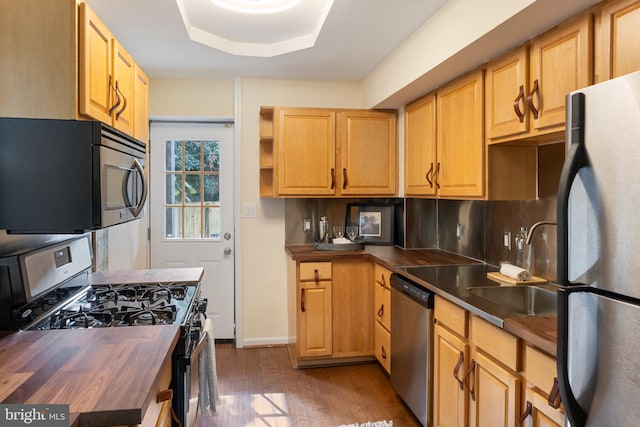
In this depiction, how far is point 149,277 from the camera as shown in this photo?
2.22m

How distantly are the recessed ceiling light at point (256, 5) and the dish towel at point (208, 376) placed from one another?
176 cm

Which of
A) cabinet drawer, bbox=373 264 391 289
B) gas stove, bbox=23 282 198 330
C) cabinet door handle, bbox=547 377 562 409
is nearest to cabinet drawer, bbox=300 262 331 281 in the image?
cabinet drawer, bbox=373 264 391 289

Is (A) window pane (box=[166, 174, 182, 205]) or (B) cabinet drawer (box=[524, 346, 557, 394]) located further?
(A) window pane (box=[166, 174, 182, 205])

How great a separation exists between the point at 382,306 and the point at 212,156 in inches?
76.6

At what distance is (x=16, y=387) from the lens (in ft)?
3.26

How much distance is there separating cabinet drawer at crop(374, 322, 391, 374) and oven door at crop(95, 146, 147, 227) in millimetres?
1838

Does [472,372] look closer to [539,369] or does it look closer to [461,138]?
[539,369]

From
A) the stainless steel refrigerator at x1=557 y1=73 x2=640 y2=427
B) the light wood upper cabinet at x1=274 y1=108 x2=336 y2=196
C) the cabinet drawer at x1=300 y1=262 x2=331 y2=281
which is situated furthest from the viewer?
the light wood upper cabinet at x1=274 y1=108 x2=336 y2=196

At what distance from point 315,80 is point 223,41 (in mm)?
974

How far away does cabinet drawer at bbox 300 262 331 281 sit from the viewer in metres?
3.06

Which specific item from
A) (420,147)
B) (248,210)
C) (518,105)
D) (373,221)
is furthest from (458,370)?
(248,210)

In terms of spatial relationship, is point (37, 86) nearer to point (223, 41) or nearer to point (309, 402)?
point (223, 41)

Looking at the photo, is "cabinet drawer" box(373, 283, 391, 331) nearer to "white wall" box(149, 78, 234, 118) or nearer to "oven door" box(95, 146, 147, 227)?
"oven door" box(95, 146, 147, 227)

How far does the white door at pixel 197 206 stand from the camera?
3586 millimetres
